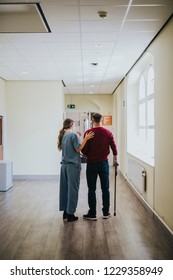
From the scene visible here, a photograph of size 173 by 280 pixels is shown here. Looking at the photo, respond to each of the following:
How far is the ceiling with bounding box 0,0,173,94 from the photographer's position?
3701 millimetres

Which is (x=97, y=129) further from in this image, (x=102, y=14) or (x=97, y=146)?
(x=102, y=14)

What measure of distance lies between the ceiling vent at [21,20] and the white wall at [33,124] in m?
4.44

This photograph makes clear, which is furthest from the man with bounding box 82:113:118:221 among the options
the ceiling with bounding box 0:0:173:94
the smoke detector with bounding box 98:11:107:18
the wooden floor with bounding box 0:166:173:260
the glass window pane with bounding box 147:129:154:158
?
the glass window pane with bounding box 147:129:154:158

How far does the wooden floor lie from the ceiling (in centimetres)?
270

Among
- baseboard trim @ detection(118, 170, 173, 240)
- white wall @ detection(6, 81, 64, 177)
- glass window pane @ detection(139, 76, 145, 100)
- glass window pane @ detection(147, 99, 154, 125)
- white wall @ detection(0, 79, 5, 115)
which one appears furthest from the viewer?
white wall @ detection(6, 81, 64, 177)

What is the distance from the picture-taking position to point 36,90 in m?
8.86

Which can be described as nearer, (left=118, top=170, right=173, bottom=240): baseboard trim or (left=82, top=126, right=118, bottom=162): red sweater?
(left=118, top=170, right=173, bottom=240): baseboard trim

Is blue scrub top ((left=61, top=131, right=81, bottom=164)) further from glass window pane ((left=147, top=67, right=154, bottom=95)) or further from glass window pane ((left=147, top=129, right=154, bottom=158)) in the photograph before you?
→ glass window pane ((left=147, top=67, right=154, bottom=95))

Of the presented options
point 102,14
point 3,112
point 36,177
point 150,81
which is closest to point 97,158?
point 102,14

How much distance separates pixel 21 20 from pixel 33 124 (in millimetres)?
4737

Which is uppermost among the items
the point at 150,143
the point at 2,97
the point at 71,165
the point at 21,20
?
the point at 21,20

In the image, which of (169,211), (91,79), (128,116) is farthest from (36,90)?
(169,211)

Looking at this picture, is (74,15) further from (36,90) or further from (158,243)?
(36,90)

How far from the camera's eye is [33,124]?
349 inches
